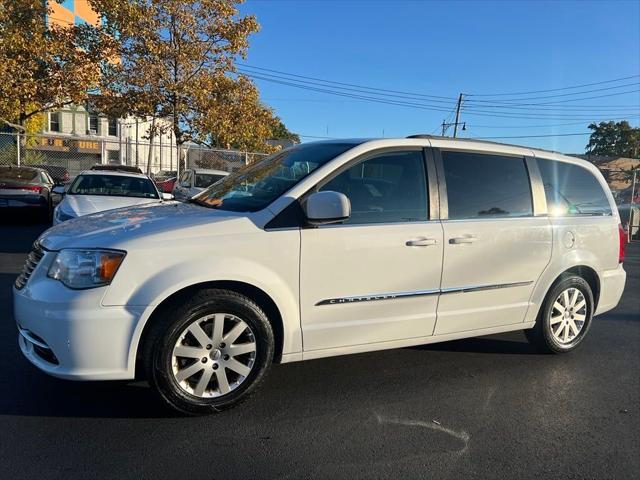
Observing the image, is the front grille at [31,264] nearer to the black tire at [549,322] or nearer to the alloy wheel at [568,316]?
the black tire at [549,322]

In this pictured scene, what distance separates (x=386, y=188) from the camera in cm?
396

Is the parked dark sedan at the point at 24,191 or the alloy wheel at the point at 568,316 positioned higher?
the parked dark sedan at the point at 24,191

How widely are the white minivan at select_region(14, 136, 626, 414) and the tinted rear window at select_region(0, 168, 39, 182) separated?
1002cm

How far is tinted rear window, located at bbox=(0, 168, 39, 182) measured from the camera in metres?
12.4

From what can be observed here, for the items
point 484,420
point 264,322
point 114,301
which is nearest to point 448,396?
point 484,420

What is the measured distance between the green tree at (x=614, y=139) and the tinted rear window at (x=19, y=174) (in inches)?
2298

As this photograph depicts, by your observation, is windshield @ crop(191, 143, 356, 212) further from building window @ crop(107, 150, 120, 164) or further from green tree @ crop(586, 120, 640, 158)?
green tree @ crop(586, 120, 640, 158)

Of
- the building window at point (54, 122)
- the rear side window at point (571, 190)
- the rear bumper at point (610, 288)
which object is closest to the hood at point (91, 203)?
the rear side window at point (571, 190)

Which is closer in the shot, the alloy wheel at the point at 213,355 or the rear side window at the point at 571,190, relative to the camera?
the alloy wheel at the point at 213,355

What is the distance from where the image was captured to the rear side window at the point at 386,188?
149 inches

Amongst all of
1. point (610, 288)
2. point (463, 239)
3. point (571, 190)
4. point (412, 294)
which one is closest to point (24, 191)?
point (412, 294)

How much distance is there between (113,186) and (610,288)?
785 centimetres

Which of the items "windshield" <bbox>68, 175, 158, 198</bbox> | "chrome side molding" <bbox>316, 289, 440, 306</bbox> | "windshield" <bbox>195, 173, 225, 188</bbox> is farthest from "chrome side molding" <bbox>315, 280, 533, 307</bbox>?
"windshield" <bbox>195, 173, 225, 188</bbox>

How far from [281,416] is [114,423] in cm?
103
